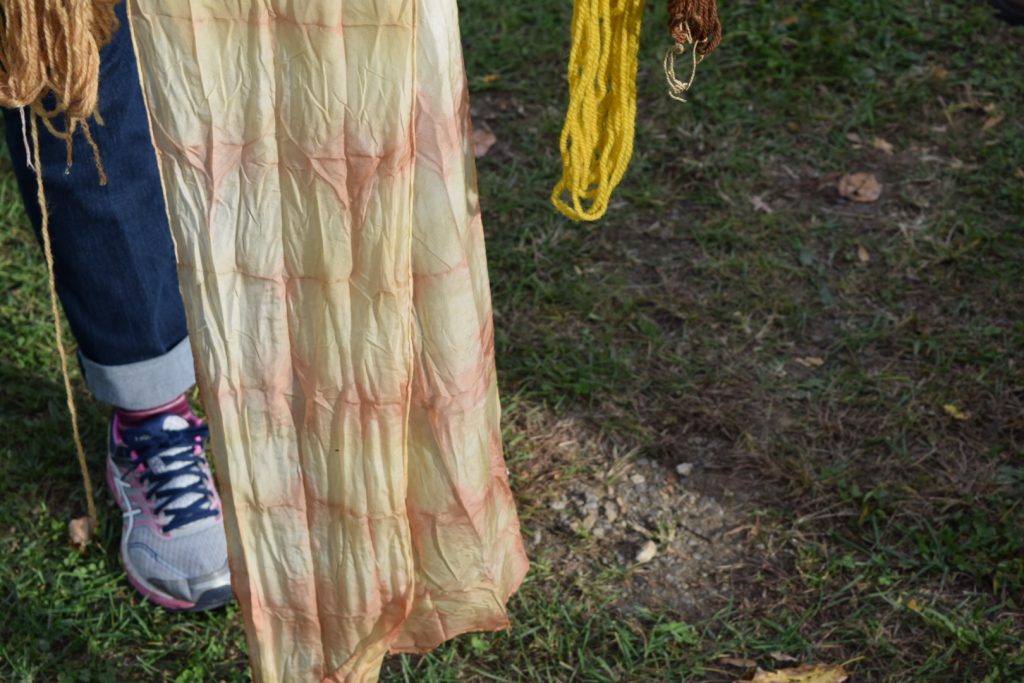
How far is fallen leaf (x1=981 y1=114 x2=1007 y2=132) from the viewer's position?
327 centimetres

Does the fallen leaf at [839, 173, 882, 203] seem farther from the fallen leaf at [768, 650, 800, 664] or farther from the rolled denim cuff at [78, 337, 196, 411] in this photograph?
the rolled denim cuff at [78, 337, 196, 411]

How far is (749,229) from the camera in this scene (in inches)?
116

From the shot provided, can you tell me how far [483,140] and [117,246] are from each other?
157 cm

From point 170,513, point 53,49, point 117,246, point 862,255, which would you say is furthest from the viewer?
point 862,255

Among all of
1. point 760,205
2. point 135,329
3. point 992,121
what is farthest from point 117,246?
point 992,121

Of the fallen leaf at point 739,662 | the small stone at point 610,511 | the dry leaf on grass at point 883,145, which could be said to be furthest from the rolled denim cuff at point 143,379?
the dry leaf on grass at point 883,145

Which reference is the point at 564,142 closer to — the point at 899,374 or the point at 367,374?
the point at 367,374

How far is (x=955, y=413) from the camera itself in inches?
95.5

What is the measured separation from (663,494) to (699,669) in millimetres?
416

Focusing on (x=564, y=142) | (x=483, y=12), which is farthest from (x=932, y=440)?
(x=483, y=12)

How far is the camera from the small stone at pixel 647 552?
85.9 inches

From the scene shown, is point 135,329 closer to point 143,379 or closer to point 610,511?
point 143,379

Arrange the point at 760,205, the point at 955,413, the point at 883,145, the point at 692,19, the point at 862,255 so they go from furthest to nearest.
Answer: the point at 883,145 → the point at 760,205 → the point at 862,255 → the point at 955,413 → the point at 692,19

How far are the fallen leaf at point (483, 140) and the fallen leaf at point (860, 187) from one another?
3.12 feet
